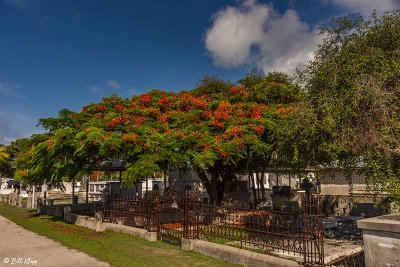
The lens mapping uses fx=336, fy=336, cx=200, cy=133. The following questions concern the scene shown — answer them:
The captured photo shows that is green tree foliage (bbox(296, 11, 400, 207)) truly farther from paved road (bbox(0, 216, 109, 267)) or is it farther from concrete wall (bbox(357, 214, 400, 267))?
paved road (bbox(0, 216, 109, 267))

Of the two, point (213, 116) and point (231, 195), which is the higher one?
point (213, 116)

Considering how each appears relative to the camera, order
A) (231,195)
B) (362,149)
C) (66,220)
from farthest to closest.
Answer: (231,195) → (66,220) → (362,149)

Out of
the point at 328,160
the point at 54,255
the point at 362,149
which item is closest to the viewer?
the point at 362,149

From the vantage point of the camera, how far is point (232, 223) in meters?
11.3

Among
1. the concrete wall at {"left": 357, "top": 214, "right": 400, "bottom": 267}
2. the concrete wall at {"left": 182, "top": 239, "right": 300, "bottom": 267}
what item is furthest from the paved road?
the concrete wall at {"left": 357, "top": 214, "right": 400, "bottom": 267}

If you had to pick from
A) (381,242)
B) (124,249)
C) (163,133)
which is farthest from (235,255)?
(163,133)

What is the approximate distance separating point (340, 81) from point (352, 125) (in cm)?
142

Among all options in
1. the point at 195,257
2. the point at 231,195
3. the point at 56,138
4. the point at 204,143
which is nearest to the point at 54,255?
the point at 195,257

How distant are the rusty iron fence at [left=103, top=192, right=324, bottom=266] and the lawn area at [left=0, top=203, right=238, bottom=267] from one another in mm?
836

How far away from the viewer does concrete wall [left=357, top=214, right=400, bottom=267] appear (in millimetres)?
6398

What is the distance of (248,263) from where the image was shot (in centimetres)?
838

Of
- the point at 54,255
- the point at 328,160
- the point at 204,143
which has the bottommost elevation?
the point at 54,255

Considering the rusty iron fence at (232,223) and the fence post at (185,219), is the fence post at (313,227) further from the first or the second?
the fence post at (185,219)

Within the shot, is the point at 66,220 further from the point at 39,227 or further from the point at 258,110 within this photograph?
the point at 258,110
